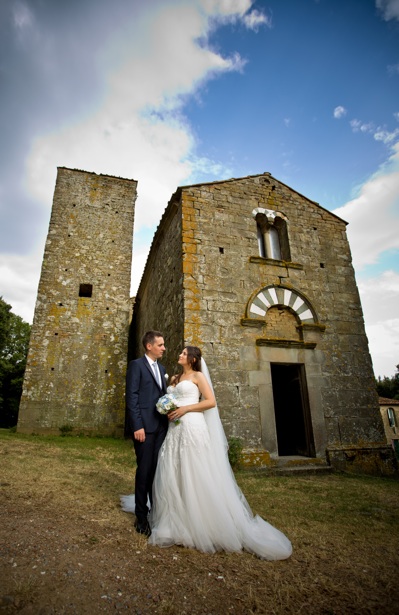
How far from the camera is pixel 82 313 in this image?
1309 centimetres

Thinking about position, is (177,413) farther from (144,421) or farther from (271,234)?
(271,234)

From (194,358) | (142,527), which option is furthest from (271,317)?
(142,527)

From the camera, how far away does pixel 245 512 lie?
3.01 metres

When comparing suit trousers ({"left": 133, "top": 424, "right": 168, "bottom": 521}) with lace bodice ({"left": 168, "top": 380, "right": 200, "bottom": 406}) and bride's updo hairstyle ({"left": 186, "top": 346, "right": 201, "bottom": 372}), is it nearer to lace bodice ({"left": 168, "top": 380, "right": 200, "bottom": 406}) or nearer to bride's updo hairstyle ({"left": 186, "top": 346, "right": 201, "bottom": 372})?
lace bodice ({"left": 168, "top": 380, "right": 200, "bottom": 406})

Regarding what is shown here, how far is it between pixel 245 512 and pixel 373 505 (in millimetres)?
2349

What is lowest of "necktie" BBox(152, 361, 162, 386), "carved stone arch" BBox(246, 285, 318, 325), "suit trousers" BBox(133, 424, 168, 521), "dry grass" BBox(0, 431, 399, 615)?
"dry grass" BBox(0, 431, 399, 615)

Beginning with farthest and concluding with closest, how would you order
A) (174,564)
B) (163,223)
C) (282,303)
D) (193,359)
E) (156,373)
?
(163,223)
(282,303)
(193,359)
(156,373)
(174,564)

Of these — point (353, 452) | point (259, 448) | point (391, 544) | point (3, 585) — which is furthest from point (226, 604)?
point (353, 452)

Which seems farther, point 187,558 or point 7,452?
point 7,452

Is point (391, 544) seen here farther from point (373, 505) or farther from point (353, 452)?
point (353, 452)

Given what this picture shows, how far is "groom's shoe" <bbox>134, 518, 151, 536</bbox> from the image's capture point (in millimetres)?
2861

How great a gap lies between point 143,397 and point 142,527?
46.0 inches

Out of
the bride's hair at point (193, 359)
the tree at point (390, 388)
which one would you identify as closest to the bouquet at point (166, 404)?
the bride's hair at point (193, 359)

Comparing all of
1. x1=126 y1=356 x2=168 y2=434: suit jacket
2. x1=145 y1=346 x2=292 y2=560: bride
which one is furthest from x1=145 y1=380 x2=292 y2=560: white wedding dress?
x1=126 y1=356 x2=168 y2=434: suit jacket
